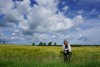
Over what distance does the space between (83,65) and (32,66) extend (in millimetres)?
2731

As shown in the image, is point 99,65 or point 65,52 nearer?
point 99,65

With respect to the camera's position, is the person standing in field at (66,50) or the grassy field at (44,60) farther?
the person standing in field at (66,50)

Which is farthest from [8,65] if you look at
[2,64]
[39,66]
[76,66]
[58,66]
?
[76,66]

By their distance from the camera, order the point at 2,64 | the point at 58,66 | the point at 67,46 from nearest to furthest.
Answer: the point at 58,66 < the point at 2,64 < the point at 67,46

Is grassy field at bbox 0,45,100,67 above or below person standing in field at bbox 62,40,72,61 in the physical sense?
below

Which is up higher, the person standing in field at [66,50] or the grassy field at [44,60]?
the person standing in field at [66,50]

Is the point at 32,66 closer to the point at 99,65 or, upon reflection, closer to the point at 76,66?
the point at 76,66

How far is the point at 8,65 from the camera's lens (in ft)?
43.6

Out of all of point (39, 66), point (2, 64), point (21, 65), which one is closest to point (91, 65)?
point (39, 66)

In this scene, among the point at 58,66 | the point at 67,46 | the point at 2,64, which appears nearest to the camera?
the point at 58,66

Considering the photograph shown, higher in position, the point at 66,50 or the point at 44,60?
the point at 66,50

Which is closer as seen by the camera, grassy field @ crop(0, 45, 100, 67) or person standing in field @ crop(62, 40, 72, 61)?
grassy field @ crop(0, 45, 100, 67)

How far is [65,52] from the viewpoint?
1722 cm

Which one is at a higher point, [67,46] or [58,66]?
[67,46]
